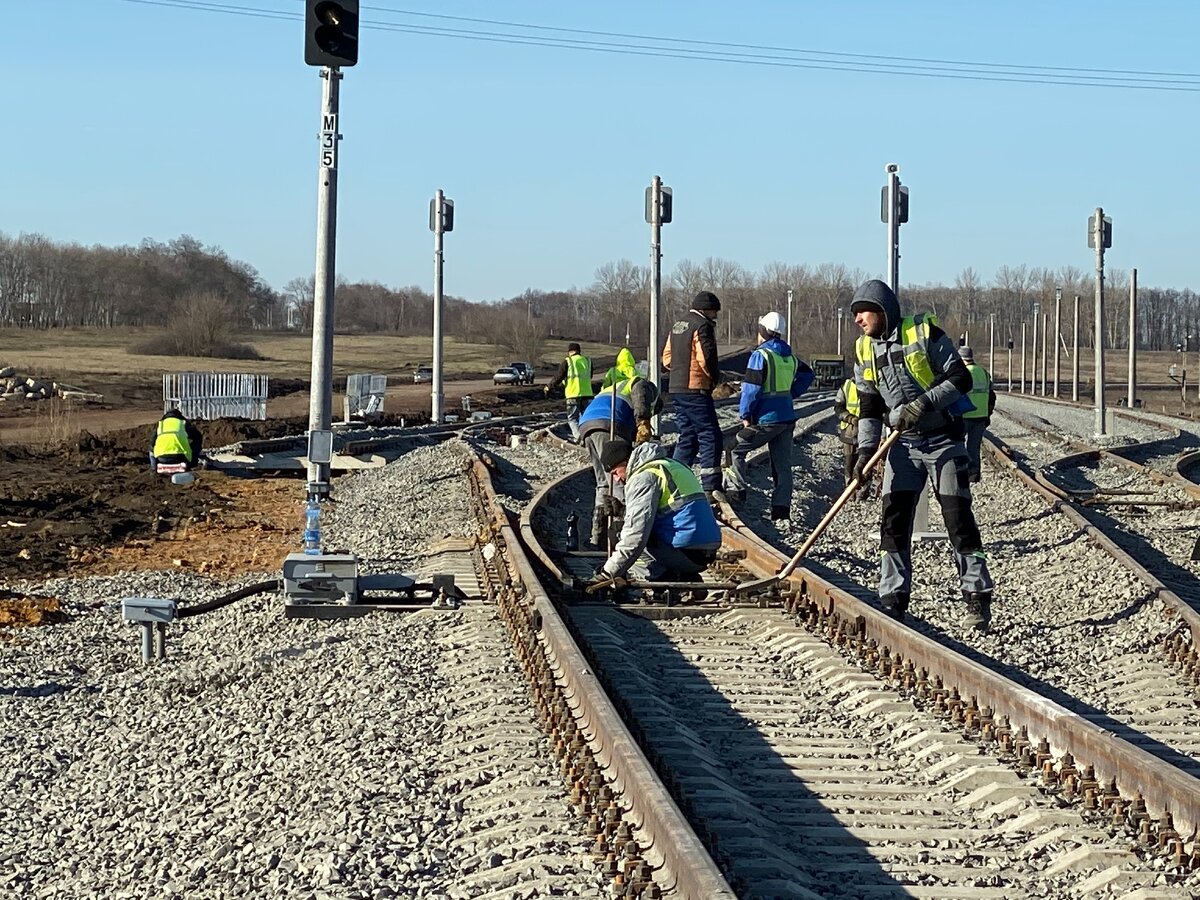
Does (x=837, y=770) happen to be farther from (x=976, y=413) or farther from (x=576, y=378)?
(x=576, y=378)

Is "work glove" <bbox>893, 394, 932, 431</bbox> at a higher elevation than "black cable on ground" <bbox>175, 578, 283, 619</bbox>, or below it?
higher

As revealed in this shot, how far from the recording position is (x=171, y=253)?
17325 centimetres

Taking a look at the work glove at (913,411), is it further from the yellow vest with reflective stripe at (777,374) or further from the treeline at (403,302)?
the treeline at (403,302)

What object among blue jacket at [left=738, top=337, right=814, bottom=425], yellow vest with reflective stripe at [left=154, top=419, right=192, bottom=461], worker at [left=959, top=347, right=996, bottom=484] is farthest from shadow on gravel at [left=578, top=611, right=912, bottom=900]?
yellow vest with reflective stripe at [left=154, top=419, right=192, bottom=461]

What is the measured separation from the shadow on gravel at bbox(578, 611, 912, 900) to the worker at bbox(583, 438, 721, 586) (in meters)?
1.68

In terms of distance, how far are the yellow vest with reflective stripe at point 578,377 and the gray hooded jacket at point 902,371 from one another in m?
13.7

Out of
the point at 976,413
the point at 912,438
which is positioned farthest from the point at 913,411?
the point at 976,413

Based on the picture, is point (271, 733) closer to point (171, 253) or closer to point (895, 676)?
point (895, 676)

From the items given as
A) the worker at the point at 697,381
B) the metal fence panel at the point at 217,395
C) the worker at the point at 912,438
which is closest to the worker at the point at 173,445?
the worker at the point at 697,381

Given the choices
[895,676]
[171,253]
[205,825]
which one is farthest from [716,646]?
[171,253]

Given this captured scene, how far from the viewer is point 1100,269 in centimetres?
3909

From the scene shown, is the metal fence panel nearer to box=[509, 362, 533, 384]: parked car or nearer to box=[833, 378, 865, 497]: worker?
box=[833, 378, 865, 497]: worker

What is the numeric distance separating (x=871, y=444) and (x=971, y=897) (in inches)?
260

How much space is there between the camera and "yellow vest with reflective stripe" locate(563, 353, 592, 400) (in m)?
24.2
